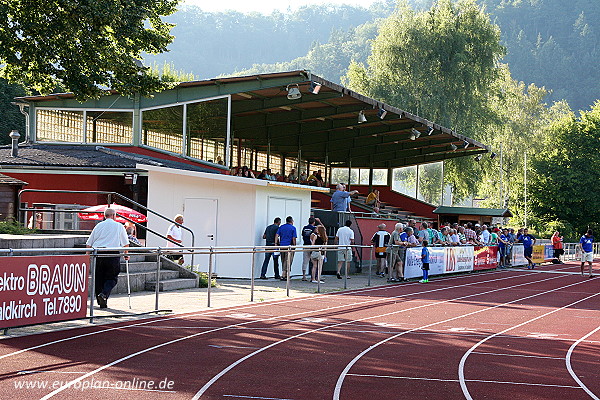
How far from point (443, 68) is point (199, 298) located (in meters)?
37.7

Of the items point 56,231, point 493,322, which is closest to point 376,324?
point 493,322

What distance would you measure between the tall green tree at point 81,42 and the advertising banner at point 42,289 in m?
6.97

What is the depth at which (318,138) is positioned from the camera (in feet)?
133

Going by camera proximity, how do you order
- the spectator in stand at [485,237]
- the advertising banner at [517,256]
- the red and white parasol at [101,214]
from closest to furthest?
the red and white parasol at [101,214]
the spectator in stand at [485,237]
the advertising banner at [517,256]

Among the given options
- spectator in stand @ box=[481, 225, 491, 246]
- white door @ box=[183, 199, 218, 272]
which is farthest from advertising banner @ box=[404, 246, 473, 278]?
white door @ box=[183, 199, 218, 272]

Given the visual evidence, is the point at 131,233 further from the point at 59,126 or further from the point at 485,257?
the point at 485,257

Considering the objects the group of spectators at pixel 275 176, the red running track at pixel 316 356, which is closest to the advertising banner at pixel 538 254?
the group of spectators at pixel 275 176

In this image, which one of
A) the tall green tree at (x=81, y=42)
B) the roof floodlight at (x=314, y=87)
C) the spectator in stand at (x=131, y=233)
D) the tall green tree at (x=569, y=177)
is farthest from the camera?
the tall green tree at (x=569, y=177)

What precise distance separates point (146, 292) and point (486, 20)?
4121 centimetres

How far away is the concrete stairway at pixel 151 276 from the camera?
1797 cm

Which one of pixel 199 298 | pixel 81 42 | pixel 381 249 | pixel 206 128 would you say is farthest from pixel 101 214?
pixel 381 249

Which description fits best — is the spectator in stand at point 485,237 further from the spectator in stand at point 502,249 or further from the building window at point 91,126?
the building window at point 91,126

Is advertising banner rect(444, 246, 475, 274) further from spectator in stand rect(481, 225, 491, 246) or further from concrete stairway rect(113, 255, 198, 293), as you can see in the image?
concrete stairway rect(113, 255, 198, 293)

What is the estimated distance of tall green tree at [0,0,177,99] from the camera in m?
17.8
